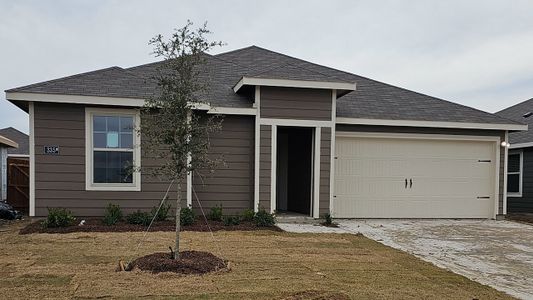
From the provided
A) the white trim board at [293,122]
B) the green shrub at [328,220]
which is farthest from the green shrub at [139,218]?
the green shrub at [328,220]

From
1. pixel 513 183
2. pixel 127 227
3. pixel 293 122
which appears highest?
pixel 293 122

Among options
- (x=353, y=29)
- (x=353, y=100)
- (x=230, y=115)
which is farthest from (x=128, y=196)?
(x=353, y=29)

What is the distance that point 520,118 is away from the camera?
16.1m

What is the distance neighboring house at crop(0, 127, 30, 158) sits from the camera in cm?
2441

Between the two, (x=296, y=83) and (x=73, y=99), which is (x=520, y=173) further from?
(x=73, y=99)

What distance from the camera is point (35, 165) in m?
9.14

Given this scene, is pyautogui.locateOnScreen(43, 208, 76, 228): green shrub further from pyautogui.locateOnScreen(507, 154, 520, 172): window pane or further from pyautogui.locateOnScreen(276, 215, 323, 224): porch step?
pyautogui.locateOnScreen(507, 154, 520, 172): window pane

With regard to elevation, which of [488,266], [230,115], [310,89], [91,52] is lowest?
[488,266]

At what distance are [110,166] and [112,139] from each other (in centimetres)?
59

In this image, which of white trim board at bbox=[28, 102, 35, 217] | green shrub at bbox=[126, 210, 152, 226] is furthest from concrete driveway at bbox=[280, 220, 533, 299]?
white trim board at bbox=[28, 102, 35, 217]

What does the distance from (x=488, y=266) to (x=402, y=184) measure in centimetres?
525

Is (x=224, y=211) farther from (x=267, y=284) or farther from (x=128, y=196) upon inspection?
(x=267, y=284)

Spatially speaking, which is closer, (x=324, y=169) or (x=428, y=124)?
(x=324, y=169)

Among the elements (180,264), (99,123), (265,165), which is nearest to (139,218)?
(99,123)
